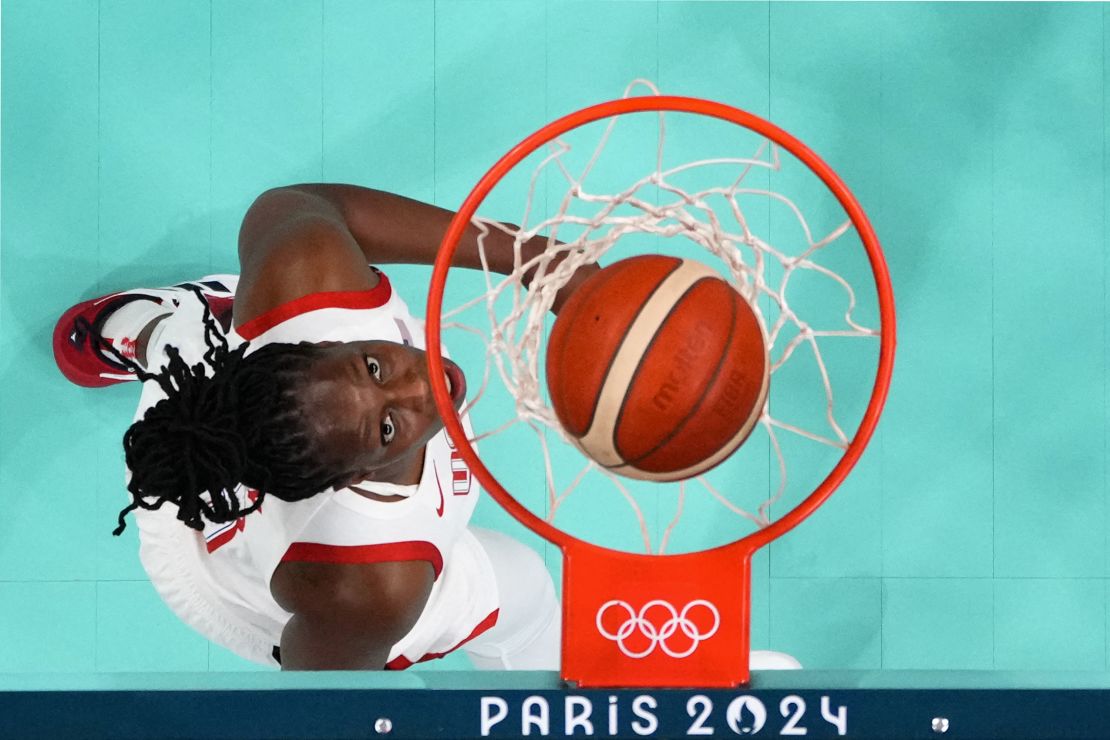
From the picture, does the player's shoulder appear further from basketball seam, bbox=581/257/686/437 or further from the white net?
the white net

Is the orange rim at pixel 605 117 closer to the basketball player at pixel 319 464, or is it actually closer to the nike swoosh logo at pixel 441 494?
the basketball player at pixel 319 464

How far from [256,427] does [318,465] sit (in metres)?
0.11

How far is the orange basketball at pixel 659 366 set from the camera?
4.11 ft

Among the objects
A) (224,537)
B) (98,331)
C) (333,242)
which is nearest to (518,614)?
(224,537)

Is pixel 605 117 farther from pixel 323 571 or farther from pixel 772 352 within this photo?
pixel 772 352

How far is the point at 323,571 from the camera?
1.79m

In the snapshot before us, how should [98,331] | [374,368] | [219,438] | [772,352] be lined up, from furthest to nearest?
[772,352], [98,331], [374,368], [219,438]

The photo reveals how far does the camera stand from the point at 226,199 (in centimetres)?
277

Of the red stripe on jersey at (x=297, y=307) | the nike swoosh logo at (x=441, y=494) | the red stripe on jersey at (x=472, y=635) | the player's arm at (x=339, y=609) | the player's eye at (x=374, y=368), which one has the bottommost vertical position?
the red stripe on jersey at (x=472, y=635)

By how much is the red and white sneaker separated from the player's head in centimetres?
75

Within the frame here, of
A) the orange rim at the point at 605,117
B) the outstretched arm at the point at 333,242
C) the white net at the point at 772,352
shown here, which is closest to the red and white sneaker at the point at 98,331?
the outstretched arm at the point at 333,242

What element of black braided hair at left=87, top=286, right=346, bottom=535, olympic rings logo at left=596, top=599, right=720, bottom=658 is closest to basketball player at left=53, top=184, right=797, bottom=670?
black braided hair at left=87, top=286, right=346, bottom=535

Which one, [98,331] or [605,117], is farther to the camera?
[98,331]

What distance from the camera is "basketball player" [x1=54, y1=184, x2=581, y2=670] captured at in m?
1.58
